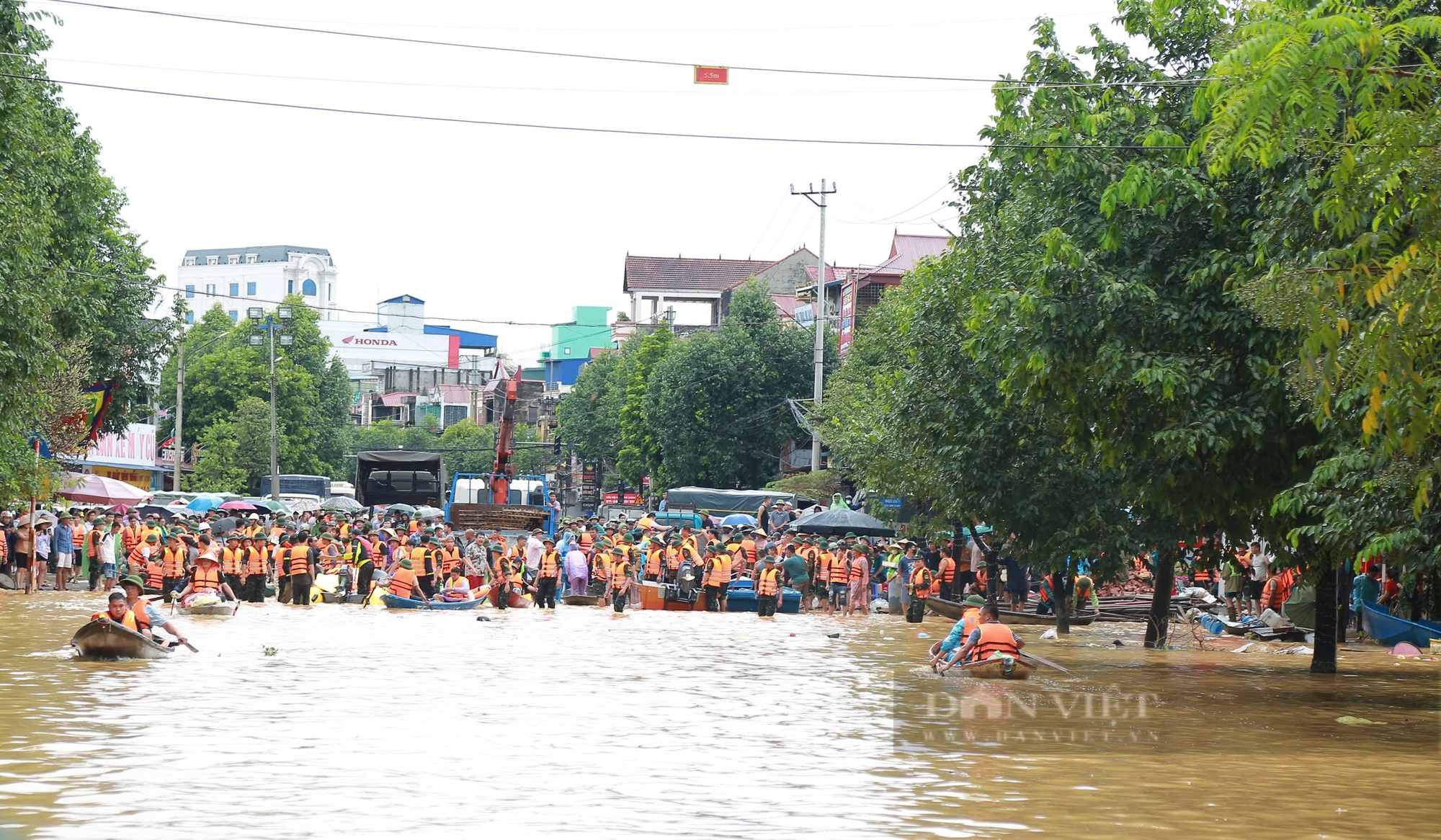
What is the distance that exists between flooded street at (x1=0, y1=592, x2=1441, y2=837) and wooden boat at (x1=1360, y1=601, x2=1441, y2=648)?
3007mm

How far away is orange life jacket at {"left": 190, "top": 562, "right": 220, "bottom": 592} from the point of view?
30.1 m

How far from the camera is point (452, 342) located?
155000 mm

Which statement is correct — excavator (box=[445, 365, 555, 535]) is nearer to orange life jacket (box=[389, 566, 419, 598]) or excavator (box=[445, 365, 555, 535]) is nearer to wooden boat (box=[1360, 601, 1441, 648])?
orange life jacket (box=[389, 566, 419, 598])

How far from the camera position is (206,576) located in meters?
30.2

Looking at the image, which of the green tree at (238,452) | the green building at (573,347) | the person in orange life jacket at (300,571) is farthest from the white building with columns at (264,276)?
the person in orange life jacket at (300,571)

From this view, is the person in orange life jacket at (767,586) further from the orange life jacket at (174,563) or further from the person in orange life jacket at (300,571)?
the orange life jacket at (174,563)

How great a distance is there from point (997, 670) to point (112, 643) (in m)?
11.2

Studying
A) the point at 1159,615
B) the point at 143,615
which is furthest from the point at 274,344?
the point at 143,615

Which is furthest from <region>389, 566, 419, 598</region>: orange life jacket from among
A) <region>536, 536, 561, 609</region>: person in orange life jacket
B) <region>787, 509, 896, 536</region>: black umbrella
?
<region>787, 509, 896, 536</region>: black umbrella

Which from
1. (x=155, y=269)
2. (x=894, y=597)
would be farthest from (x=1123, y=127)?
(x=155, y=269)

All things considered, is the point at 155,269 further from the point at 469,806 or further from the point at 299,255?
the point at 299,255

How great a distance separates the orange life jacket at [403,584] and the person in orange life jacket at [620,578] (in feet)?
13.7

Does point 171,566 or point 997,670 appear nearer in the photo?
point 997,670

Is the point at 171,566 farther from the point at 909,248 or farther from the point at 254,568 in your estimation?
the point at 909,248
